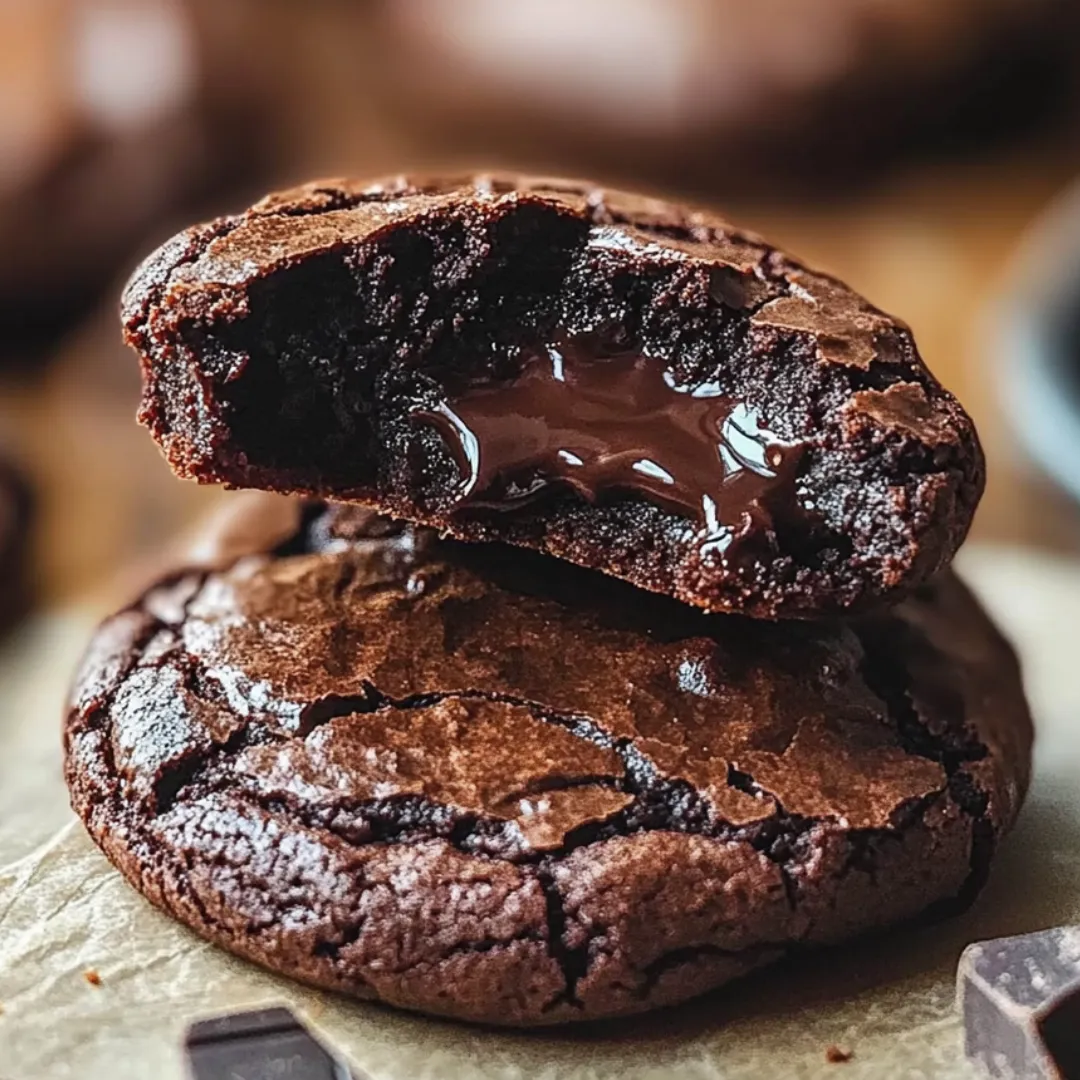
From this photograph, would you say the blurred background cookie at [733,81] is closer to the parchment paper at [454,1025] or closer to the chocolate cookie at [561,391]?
the chocolate cookie at [561,391]

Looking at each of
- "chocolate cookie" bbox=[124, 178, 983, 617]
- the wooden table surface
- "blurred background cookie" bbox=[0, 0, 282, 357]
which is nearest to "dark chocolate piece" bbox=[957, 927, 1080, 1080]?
"chocolate cookie" bbox=[124, 178, 983, 617]

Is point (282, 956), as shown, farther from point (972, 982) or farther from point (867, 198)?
point (867, 198)

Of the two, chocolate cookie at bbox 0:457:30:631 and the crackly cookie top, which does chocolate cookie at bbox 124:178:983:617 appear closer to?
the crackly cookie top

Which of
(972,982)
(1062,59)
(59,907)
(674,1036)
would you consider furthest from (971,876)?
(1062,59)

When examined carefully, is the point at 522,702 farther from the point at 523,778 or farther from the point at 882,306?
the point at 882,306

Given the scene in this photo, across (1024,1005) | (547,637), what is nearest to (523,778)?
(547,637)

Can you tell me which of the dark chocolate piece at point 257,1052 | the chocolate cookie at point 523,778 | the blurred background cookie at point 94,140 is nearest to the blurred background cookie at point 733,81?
the blurred background cookie at point 94,140
